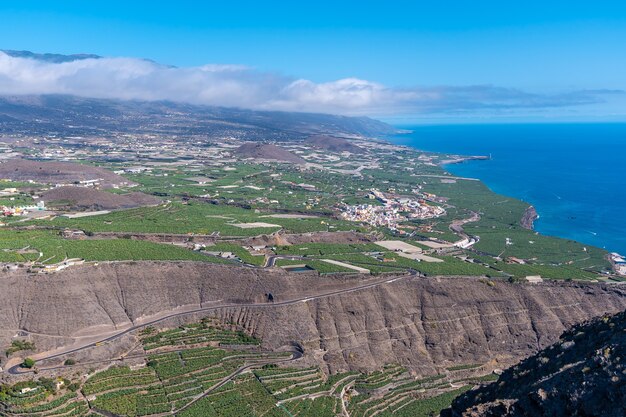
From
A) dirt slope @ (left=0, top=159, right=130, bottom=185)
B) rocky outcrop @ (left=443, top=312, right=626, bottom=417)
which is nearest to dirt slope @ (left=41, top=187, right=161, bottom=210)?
dirt slope @ (left=0, top=159, right=130, bottom=185)

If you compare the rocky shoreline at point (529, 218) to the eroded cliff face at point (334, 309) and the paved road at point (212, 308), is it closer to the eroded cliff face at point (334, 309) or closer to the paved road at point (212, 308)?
the eroded cliff face at point (334, 309)

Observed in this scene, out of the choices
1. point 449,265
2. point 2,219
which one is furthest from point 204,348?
point 2,219

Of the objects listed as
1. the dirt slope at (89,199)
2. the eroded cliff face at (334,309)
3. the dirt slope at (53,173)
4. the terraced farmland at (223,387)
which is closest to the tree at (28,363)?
the terraced farmland at (223,387)

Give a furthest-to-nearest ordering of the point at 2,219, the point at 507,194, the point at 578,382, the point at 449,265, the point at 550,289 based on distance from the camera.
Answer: the point at 507,194 < the point at 2,219 < the point at 449,265 < the point at 550,289 < the point at 578,382

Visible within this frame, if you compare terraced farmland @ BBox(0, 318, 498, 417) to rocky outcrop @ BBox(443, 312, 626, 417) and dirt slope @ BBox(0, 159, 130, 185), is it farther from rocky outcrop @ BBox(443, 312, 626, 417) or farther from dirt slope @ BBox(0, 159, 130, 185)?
dirt slope @ BBox(0, 159, 130, 185)

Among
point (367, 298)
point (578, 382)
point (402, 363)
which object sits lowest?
Result: point (402, 363)

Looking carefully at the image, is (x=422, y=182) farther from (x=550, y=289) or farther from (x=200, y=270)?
(x=200, y=270)

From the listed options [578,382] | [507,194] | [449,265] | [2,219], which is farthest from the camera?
[507,194]
